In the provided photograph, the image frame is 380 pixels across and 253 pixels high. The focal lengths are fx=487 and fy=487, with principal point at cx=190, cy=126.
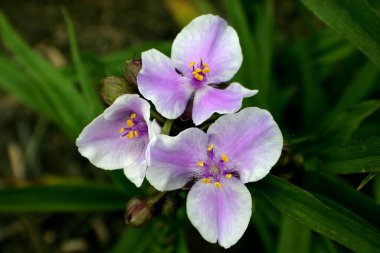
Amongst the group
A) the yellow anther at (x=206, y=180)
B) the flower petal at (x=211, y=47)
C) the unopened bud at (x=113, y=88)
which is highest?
the flower petal at (x=211, y=47)

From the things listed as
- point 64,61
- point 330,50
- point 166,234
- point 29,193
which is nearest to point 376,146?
point 166,234

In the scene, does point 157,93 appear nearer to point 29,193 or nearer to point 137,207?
point 137,207

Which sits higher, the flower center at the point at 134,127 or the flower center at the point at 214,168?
the flower center at the point at 134,127

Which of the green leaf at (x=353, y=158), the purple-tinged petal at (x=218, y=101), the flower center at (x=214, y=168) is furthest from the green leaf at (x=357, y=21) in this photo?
the flower center at (x=214, y=168)

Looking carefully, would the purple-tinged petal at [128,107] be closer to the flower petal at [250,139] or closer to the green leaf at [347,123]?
the flower petal at [250,139]

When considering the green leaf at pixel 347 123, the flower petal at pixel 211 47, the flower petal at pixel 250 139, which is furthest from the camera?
the green leaf at pixel 347 123
